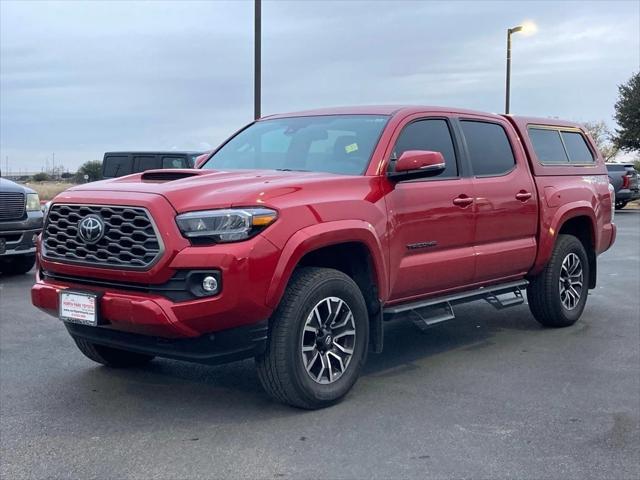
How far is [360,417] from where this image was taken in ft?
15.5

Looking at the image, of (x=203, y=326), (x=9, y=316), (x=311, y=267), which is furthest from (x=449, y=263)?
(x=9, y=316)

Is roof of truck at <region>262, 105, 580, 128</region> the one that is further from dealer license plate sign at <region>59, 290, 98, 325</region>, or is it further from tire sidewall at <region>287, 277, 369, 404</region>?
dealer license plate sign at <region>59, 290, 98, 325</region>

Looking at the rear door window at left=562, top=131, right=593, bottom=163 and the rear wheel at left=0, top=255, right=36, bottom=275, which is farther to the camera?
the rear wheel at left=0, top=255, right=36, bottom=275

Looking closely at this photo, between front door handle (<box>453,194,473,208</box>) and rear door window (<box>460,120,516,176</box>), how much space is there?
0.35 metres

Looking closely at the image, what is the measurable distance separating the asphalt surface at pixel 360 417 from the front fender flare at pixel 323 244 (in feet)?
2.62

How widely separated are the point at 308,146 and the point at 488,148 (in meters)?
1.66

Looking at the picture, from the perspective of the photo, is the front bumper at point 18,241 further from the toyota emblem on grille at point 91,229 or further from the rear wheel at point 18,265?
the toyota emblem on grille at point 91,229

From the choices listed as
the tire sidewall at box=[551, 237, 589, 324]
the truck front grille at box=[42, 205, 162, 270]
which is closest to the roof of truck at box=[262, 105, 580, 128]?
the tire sidewall at box=[551, 237, 589, 324]

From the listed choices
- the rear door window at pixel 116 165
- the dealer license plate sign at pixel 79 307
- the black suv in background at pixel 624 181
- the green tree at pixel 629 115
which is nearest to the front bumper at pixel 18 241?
the dealer license plate sign at pixel 79 307

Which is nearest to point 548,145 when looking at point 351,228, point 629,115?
point 351,228

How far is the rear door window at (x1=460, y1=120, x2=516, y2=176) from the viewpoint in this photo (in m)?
6.34

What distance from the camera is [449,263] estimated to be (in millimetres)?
5832

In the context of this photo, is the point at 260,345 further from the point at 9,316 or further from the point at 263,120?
the point at 9,316

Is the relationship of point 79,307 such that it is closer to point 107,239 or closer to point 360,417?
point 107,239
